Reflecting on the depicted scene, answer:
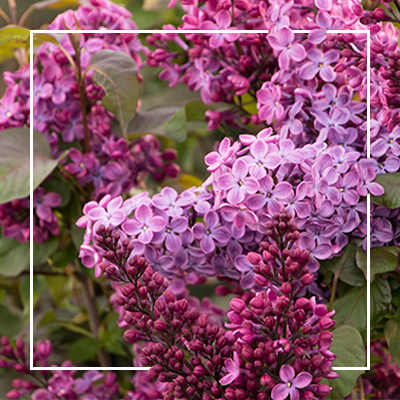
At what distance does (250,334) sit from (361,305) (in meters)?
0.15

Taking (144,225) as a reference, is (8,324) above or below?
below

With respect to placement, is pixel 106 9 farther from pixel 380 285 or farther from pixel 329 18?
pixel 380 285

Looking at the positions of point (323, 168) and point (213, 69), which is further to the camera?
point (213, 69)

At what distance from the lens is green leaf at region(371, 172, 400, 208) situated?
48 cm

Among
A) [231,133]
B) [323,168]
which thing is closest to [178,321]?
[323,168]

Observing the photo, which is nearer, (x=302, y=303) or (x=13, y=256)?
(x=302, y=303)

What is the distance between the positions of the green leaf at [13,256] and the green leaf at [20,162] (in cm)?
11

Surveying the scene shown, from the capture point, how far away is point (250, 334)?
0.42 meters

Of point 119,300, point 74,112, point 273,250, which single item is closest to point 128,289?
point 119,300

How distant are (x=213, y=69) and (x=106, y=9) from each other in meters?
0.17

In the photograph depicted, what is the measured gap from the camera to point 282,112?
0.54 meters

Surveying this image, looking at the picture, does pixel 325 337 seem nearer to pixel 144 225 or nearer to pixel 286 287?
pixel 286 287

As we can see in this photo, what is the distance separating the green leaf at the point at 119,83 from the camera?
610 mm

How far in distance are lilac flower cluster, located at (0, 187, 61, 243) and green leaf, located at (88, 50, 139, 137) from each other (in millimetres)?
137
